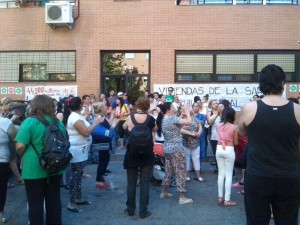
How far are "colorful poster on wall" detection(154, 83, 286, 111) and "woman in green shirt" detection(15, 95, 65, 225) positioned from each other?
1072 centimetres

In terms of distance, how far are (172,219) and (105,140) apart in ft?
7.30

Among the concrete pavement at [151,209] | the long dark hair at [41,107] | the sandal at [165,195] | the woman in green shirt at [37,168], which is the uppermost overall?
the long dark hair at [41,107]

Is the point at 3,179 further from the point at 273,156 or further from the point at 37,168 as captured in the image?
the point at 273,156

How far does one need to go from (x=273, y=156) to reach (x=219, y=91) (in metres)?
12.2

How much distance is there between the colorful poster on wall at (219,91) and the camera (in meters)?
15.2

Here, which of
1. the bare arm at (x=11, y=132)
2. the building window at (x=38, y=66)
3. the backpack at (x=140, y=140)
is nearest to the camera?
the bare arm at (x=11, y=132)

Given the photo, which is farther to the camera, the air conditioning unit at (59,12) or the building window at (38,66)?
the building window at (38,66)

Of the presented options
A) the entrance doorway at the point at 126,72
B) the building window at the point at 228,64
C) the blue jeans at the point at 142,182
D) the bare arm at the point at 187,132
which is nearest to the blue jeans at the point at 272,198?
the blue jeans at the point at 142,182

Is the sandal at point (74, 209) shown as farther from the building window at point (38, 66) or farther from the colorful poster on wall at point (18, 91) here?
the colorful poster on wall at point (18, 91)

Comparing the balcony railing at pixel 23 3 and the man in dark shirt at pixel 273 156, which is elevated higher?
the balcony railing at pixel 23 3

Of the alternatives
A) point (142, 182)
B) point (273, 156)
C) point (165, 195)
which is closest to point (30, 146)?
point (142, 182)

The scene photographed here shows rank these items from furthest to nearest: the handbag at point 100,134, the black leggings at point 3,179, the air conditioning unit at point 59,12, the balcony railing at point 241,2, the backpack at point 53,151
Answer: the balcony railing at point 241,2
the air conditioning unit at point 59,12
the handbag at point 100,134
the black leggings at point 3,179
the backpack at point 53,151

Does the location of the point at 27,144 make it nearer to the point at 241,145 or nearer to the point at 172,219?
the point at 172,219

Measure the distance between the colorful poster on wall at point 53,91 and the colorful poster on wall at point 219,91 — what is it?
10.8ft
